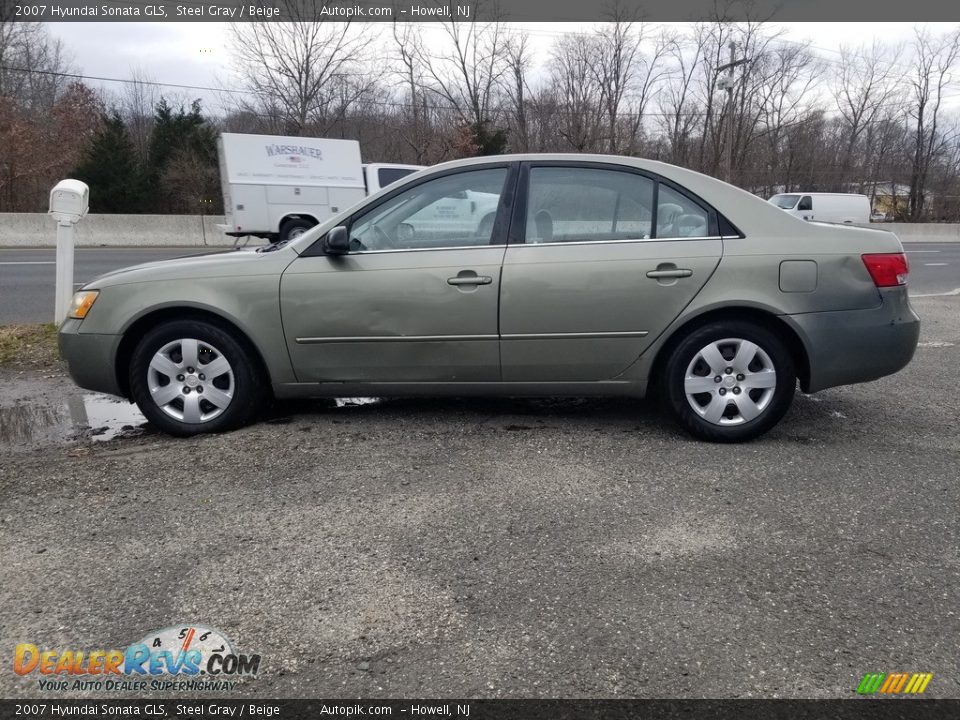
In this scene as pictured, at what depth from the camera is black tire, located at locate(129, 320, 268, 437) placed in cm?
427

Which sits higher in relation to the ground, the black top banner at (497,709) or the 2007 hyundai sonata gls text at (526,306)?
the 2007 hyundai sonata gls text at (526,306)

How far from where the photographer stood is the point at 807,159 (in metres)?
42.1

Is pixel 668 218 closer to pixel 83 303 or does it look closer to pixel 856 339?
pixel 856 339

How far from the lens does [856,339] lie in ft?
13.3

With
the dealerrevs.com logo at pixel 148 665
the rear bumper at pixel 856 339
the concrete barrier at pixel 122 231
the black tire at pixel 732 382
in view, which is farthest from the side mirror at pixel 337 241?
the concrete barrier at pixel 122 231

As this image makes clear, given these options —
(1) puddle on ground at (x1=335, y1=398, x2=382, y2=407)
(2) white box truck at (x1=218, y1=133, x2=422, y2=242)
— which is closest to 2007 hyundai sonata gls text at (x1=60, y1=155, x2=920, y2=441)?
(1) puddle on ground at (x1=335, y1=398, x2=382, y2=407)

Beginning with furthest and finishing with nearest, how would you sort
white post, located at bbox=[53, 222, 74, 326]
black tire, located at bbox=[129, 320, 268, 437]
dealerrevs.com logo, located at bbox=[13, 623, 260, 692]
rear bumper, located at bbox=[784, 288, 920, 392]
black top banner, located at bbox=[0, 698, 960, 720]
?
white post, located at bbox=[53, 222, 74, 326] → black tire, located at bbox=[129, 320, 268, 437] → rear bumper, located at bbox=[784, 288, 920, 392] → dealerrevs.com logo, located at bbox=[13, 623, 260, 692] → black top banner, located at bbox=[0, 698, 960, 720]

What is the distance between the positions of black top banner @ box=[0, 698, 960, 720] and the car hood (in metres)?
2.65

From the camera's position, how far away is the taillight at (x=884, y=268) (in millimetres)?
4059

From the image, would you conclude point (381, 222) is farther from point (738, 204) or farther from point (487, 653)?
point (487, 653)

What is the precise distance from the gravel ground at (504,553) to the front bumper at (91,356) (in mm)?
374

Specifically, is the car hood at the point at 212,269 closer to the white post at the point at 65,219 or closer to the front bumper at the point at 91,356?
the front bumper at the point at 91,356

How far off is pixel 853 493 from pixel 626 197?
6.44ft

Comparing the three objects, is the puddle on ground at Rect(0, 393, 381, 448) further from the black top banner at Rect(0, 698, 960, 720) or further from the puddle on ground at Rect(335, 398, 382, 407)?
the black top banner at Rect(0, 698, 960, 720)
